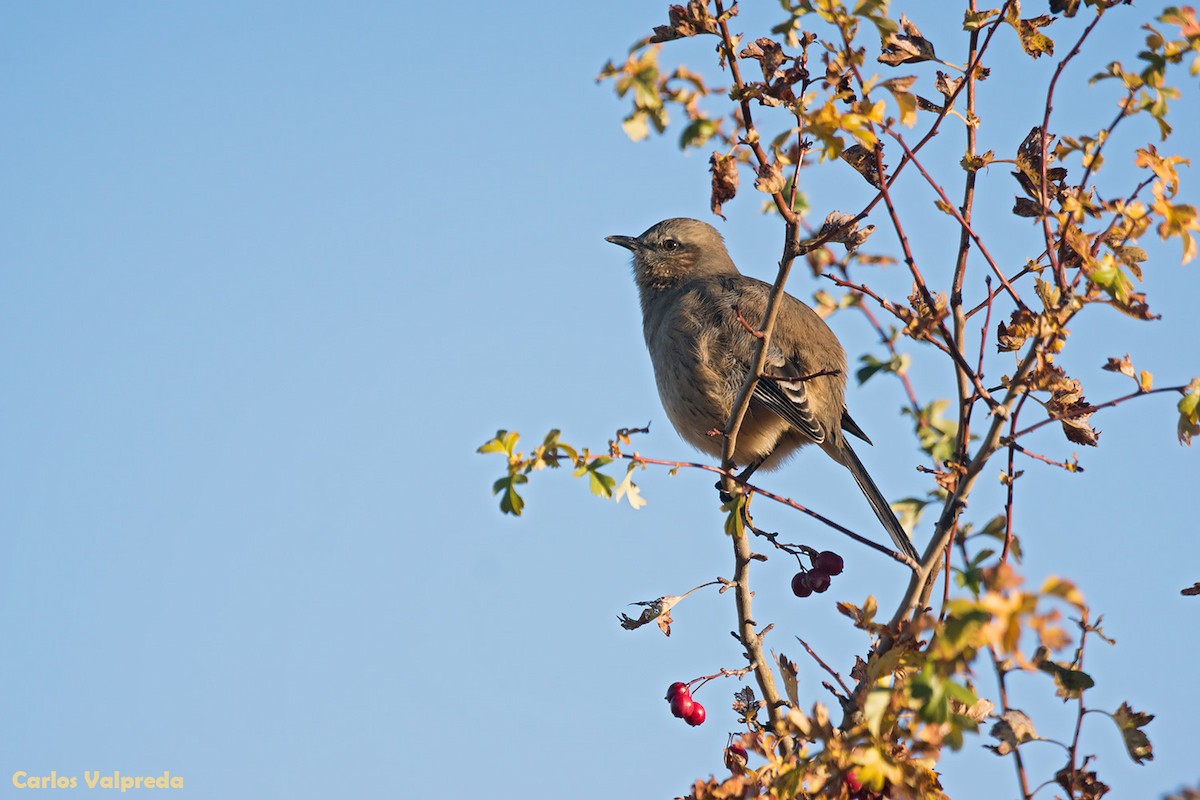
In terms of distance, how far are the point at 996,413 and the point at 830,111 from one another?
919 mm

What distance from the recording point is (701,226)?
7117 mm

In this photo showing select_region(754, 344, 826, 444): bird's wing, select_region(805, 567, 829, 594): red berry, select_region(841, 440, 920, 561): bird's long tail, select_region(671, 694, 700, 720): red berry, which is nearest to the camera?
select_region(671, 694, 700, 720): red berry

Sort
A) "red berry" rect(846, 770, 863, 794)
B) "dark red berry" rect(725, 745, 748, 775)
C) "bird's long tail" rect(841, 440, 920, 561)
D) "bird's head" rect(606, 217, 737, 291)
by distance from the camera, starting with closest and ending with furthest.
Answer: "red berry" rect(846, 770, 863, 794)
"dark red berry" rect(725, 745, 748, 775)
"bird's long tail" rect(841, 440, 920, 561)
"bird's head" rect(606, 217, 737, 291)

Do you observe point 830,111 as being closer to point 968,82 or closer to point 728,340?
point 968,82

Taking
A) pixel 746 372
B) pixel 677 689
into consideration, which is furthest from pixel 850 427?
pixel 677 689

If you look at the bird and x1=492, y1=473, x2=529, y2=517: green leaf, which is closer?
x1=492, y1=473, x2=529, y2=517: green leaf

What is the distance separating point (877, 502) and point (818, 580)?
1002 millimetres

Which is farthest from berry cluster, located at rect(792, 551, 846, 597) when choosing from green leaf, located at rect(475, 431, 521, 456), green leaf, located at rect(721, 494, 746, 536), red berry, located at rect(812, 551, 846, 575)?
green leaf, located at rect(475, 431, 521, 456)

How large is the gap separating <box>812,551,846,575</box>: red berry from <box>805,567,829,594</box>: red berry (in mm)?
13

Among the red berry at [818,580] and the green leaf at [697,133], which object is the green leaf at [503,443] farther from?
the red berry at [818,580]

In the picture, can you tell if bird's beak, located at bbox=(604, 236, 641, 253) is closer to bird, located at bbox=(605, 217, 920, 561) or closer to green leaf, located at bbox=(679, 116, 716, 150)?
bird, located at bbox=(605, 217, 920, 561)

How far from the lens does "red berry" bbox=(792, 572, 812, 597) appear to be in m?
3.98

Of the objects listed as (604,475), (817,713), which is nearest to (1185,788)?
(817,713)

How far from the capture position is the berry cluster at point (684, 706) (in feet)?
12.4
